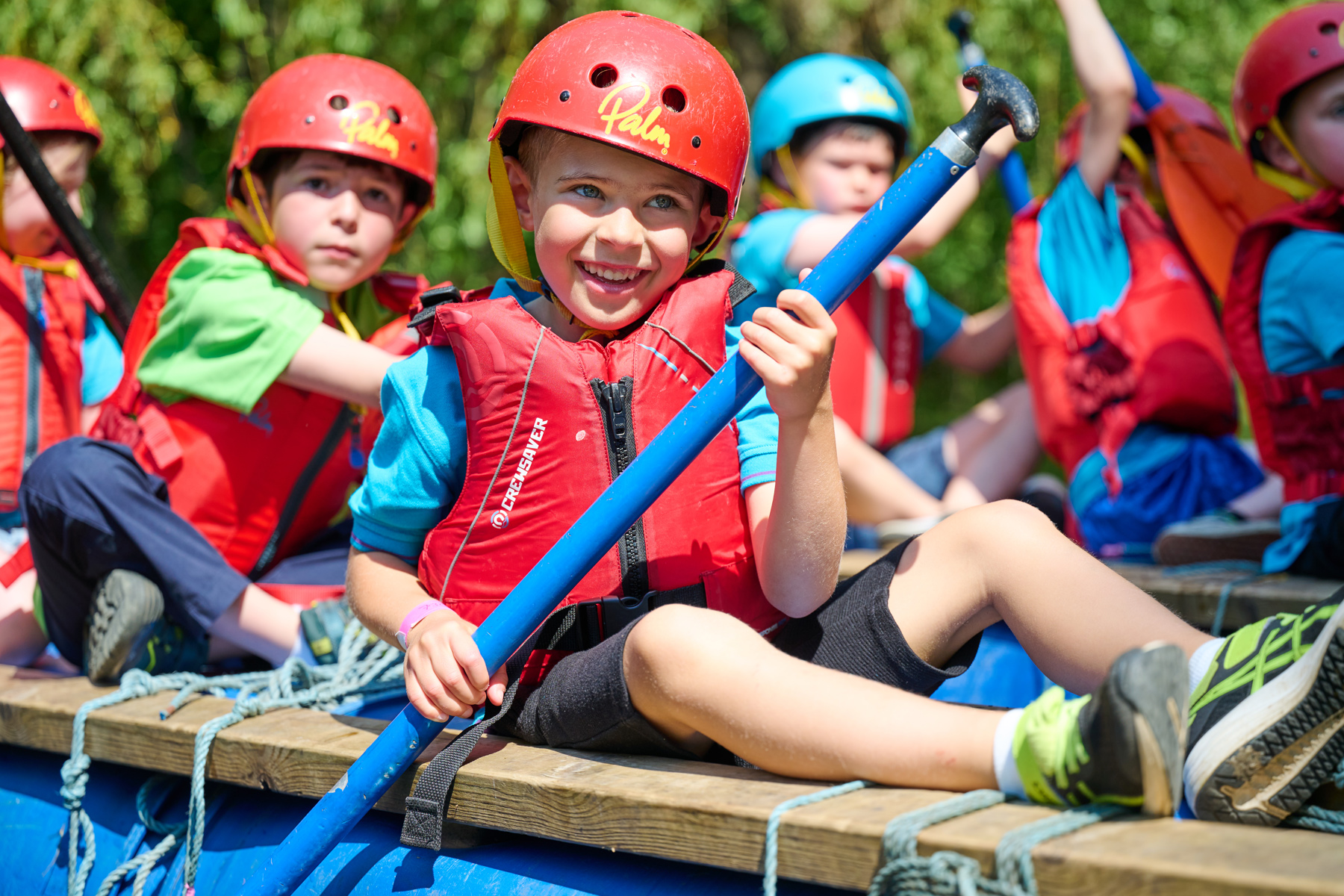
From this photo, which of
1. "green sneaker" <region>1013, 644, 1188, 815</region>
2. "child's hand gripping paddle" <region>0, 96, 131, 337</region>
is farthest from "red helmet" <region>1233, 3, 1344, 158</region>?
"child's hand gripping paddle" <region>0, 96, 131, 337</region>

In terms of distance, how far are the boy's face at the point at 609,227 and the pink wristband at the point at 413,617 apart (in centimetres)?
53

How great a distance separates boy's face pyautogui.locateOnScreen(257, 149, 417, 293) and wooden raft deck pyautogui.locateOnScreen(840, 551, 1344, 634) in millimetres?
1350

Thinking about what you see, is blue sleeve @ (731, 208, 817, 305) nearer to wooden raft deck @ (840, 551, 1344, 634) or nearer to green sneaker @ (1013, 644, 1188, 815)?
wooden raft deck @ (840, 551, 1344, 634)

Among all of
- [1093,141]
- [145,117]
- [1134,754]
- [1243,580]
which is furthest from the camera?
[145,117]

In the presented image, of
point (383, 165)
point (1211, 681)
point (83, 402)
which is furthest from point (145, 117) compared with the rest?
point (1211, 681)

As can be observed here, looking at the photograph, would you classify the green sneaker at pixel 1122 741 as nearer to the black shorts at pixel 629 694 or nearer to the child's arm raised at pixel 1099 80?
the black shorts at pixel 629 694

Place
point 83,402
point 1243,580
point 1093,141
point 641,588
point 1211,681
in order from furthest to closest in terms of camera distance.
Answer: point 1093,141 < point 83,402 < point 1243,580 < point 641,588 < point 1211,681

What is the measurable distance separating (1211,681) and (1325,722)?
232mm

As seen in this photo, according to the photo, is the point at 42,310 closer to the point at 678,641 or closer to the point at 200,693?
the point at 200,693

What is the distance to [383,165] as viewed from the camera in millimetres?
3068

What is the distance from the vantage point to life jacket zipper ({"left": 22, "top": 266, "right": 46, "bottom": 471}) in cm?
352

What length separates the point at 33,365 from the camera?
3.55 metres

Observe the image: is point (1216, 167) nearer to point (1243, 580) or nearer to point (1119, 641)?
point (1243, 580)

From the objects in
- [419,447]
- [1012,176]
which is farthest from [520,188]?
[1012,176]
